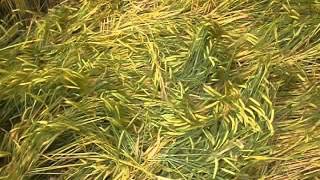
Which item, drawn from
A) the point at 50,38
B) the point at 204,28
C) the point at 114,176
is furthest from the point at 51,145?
the point at 204,28

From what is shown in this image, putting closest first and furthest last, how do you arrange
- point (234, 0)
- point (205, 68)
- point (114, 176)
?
point (114, 176), point (205, 68), point (234, 0)

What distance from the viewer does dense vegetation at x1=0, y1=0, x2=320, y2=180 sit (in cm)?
214

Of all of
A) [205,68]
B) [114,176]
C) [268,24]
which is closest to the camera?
Answer: [114,176]

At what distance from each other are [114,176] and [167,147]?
225 mm

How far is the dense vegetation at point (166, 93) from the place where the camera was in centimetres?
214

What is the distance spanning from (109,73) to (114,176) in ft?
1.66

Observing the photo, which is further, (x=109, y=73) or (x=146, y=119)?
(x=109, y=73)

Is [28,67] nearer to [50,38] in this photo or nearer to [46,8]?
[50,38]

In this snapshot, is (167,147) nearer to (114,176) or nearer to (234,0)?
(114,176)

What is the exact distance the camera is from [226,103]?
225 cm

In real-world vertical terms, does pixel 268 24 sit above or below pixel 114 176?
above

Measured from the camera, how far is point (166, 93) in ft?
7.72

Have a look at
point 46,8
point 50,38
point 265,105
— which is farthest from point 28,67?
point 265,105

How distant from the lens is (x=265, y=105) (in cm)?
226
